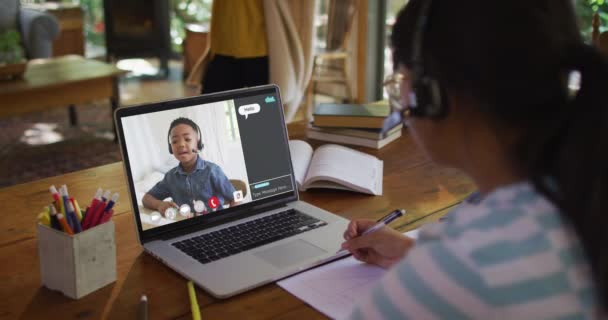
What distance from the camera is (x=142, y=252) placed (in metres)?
1.22

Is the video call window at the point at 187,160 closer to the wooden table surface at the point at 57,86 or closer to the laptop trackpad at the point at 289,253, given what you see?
the laptop trackpad at the point at 289,253

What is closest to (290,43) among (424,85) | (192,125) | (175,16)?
(192,125)

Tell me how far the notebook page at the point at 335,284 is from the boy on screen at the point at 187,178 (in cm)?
26

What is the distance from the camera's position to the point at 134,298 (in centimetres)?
107

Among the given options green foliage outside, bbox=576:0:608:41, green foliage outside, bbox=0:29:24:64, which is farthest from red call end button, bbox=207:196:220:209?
green foliage outside, bbox=0:29:24:64

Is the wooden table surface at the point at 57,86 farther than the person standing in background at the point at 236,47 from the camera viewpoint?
Yes

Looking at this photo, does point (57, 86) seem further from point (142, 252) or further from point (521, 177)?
point (521, 177)

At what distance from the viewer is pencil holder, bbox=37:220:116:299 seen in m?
1.04

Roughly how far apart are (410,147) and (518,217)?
1221 mm

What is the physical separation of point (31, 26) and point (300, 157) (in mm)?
4233

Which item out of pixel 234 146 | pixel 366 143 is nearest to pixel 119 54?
pixel 366 143

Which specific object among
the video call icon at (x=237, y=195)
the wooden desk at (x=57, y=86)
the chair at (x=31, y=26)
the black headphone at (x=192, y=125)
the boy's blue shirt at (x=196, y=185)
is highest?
the black headphone at (x=192, y=125)

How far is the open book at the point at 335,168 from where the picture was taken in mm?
1507

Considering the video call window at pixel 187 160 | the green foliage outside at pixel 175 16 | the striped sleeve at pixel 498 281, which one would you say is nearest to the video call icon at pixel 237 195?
the video call window at pixel 187 160
